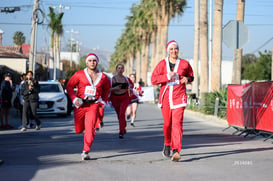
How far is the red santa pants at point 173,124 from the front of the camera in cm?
876

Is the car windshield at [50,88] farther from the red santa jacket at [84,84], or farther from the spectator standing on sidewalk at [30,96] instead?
the red santa jacket at [84,84]

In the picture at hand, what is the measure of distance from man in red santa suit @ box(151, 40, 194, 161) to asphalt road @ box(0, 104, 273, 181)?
481 mm

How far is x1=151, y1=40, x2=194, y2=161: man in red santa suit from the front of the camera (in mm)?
8914

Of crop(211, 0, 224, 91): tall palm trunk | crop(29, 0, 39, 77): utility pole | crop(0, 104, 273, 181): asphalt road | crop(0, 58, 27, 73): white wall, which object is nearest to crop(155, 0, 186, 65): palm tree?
crop(0, 58, 27, 73): white wall

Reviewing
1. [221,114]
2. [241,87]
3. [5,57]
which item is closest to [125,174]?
[241,87]

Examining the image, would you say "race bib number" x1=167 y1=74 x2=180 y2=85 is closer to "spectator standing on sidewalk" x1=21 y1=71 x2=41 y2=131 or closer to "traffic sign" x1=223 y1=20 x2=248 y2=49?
"spectator standing on sidewalk" x1=21 y1=71 x2=41 y2=131

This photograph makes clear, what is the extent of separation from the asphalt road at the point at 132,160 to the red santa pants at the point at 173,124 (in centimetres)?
32

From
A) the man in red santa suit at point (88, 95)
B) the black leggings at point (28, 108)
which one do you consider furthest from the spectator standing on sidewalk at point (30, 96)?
the man in red santa suit at point (88, 95)

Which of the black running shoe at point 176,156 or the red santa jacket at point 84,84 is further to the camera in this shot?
the red santa jacket at point 84,84

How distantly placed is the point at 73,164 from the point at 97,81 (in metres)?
1.62

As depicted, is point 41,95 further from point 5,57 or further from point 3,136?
point 5,57

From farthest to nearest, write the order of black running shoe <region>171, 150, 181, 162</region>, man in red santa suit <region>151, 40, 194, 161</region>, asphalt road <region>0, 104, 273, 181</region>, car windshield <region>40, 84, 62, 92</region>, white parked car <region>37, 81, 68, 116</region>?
car windshield <region>40, 84, 62, 92</region> < white parked car <region>37, 81, 68, 116</region> < man in red santa suit <region>151, 40, 194, 161</region> < black running shoe <region>171, 150, 181, 162</region> < asphalt road <region>0, 104, 273, 181</region>

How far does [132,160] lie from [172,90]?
1.31 meters

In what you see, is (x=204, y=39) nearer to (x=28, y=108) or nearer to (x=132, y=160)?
(x=28, y=108)
